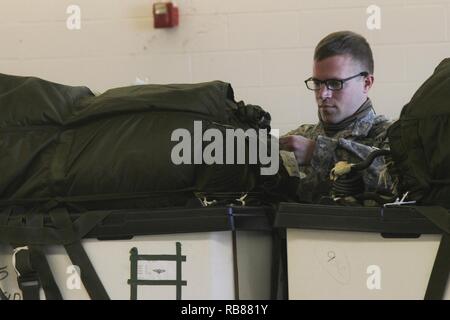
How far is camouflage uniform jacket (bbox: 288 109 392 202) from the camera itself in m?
1.14

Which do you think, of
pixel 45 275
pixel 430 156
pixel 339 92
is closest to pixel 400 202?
pixel 430 156

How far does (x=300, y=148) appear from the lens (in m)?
1.43

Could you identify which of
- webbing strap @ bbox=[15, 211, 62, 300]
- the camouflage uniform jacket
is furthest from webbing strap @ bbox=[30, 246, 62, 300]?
the camouflage uniform jacket

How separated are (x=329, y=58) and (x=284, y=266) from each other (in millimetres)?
791

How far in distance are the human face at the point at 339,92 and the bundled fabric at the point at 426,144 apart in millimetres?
633

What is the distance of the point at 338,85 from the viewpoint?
1.69m

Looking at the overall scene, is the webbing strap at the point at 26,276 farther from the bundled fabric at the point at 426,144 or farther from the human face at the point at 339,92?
the human face at the point at 339,92

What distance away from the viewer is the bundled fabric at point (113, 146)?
3.37 ft

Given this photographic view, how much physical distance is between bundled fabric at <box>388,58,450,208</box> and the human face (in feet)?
2.08

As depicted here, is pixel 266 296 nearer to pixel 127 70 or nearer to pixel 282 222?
pixel 282 222

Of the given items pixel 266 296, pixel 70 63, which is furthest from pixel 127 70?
pixel 266 296

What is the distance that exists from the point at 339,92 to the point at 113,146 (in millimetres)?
841

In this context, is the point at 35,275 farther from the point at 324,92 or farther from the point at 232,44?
the point at 232,44

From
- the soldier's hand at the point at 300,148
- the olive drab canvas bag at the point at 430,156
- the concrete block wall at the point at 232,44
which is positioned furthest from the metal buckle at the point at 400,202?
the concrete block wall at the point at 232,44
